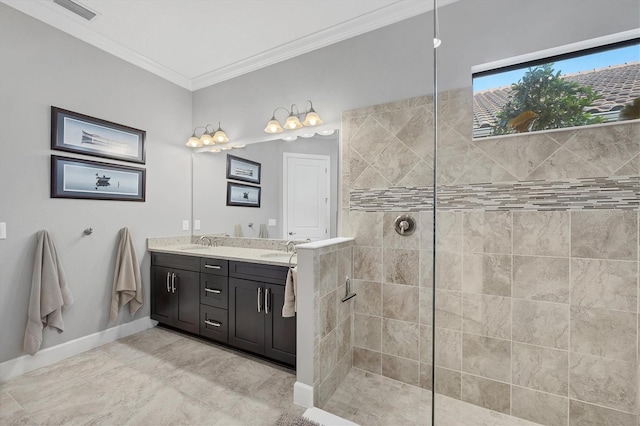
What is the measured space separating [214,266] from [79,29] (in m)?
2.26

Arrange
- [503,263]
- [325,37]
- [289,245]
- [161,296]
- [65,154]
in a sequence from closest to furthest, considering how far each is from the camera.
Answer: [503,263], [65,154], [325,37], [289,245], [161,296]

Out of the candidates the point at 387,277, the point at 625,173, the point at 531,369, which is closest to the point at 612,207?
the point at 625,173

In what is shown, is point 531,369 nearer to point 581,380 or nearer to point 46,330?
point 581,380

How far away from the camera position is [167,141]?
2.90m

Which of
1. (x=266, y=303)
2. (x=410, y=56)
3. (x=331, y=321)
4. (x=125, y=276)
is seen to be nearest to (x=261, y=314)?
(x=266, y=303)

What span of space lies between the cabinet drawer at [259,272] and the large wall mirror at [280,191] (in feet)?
1.56

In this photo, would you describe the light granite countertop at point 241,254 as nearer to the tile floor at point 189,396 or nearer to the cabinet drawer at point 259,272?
the cabinet drawer at point 259,272

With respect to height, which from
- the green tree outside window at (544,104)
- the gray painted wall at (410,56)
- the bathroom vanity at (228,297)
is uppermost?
the gray painted wall at (410,56)

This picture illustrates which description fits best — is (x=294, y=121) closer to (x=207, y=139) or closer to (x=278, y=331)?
(x=207, y=139)

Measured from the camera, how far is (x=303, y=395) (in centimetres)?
163

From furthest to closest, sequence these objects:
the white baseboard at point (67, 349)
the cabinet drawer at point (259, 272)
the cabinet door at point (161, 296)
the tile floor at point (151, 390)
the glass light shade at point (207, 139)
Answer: the glass light shade at point (207, 139) < the cabinet door at point (161, 296) < the cabinet drawer at point (259, 272) < the white baseboard at point (67, 349) < the tile floor at point (151, 390)

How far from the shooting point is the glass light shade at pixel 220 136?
2.84 metres

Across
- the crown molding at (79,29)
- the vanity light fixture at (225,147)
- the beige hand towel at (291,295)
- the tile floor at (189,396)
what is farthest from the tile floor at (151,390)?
the crown molding at (79,29)

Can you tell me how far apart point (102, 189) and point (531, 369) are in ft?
11.3
